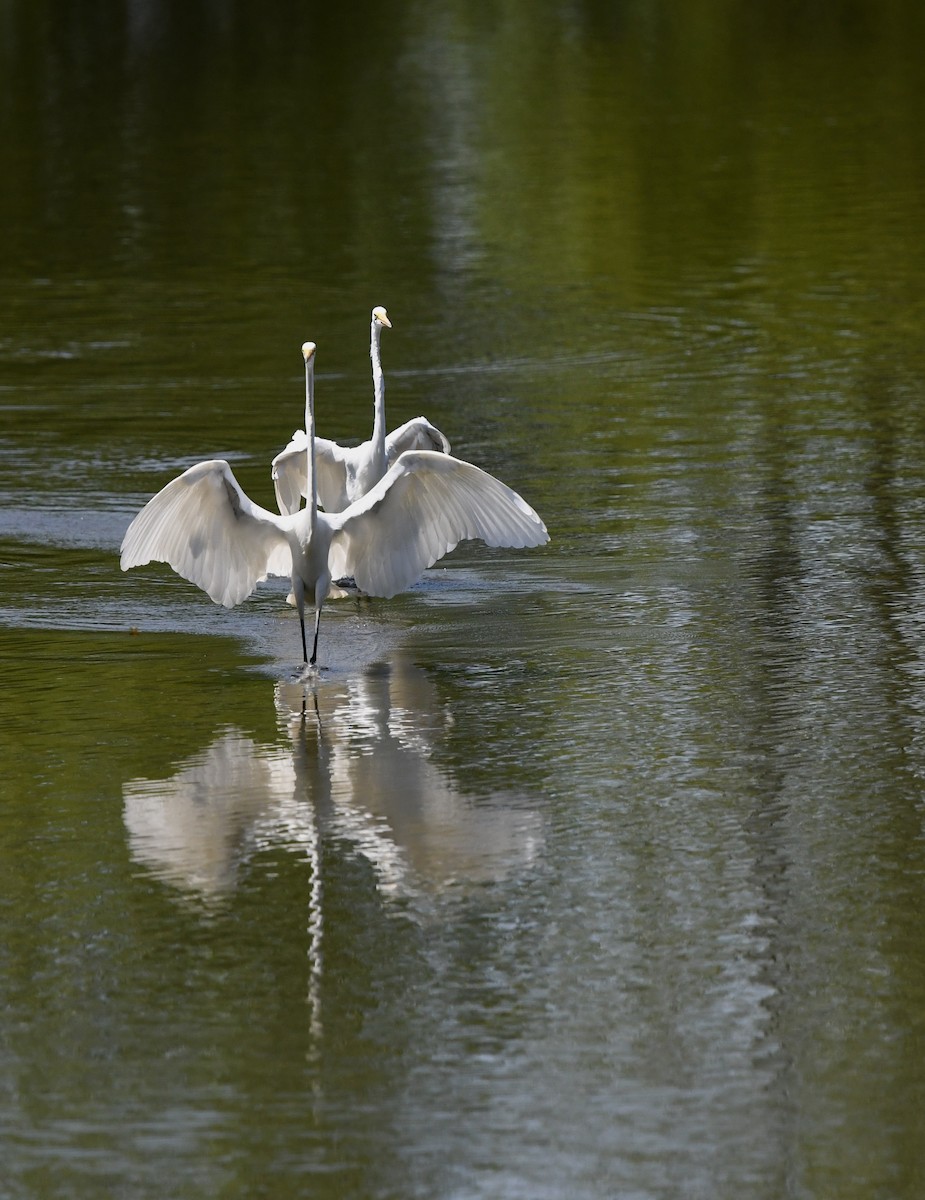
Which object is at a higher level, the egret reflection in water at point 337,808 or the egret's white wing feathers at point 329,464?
the egret's white wing feathers at point 329,464

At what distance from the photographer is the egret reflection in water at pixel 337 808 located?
7.16 metres

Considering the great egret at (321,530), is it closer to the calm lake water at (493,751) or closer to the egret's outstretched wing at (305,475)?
the calm lake water at (493,751)

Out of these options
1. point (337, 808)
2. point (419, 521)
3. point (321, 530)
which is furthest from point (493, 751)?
point (419, 521)

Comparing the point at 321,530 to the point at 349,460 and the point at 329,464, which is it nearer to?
the point at 349,460

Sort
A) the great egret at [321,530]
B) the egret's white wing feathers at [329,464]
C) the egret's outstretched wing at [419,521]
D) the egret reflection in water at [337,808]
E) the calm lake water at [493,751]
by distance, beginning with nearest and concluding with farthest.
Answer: the calm lake water at [493,751], the egret reflection in water at [337,808], the great egret at [321,530], the egret's outstretched wing at [419,521], the egret's white wing feathers at [329,464]

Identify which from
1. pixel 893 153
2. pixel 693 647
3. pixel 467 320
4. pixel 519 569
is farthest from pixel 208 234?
pixel 693 647

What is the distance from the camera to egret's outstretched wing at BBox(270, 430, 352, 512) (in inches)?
448

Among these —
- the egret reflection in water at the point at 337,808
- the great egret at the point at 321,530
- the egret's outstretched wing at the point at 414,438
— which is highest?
the egret's outstretched wing at the point at 414,438

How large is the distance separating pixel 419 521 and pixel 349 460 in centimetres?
149

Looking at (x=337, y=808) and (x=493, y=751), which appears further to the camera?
(x=493, y=751)

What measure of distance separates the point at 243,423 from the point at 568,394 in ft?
7.15

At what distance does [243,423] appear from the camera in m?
14.7

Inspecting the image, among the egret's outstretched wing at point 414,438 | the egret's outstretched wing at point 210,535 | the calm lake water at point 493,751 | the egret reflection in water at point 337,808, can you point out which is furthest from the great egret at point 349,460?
the egret reflection in water at point 337,808

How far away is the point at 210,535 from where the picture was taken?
9.66 metres
